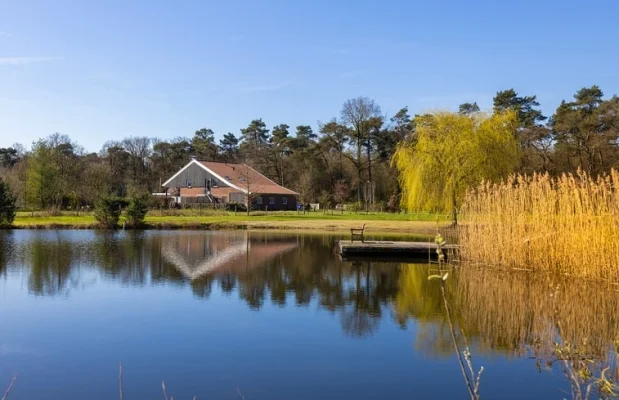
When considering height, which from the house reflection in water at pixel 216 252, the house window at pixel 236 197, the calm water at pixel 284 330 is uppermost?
the house window at pixel 236 197

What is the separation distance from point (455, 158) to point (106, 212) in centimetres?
2060

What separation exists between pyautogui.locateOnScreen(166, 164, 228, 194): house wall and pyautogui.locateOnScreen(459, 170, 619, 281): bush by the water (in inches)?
1512

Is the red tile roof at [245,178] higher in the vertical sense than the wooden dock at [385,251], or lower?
higher

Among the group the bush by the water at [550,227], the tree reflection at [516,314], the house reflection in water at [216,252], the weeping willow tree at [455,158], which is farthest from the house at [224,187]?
the tree reflection at [516,314]

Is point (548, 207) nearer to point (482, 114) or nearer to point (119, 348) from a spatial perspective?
point (119, 348)

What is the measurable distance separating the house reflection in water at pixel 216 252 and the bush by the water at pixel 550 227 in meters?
7.32

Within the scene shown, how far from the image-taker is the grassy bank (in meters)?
34.5

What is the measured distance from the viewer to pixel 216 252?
2280 cm

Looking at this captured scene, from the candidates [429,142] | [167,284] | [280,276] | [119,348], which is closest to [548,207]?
[280,276]

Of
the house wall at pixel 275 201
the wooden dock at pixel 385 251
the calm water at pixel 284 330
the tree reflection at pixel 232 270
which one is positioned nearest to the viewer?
the calm water at pixel 284 330

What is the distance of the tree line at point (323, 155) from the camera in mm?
40969

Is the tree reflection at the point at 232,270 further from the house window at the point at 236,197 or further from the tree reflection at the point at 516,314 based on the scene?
the house window at the point at 236,197

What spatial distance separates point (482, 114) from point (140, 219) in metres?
21.7

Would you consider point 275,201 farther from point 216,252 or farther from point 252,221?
point 216,252
